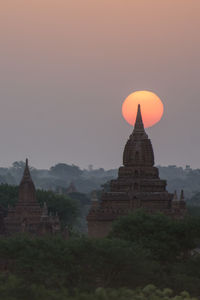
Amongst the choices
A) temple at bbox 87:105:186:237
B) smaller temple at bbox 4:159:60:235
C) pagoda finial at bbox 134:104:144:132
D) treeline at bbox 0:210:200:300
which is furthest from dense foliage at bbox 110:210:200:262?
smaller temple at bbox 4:159:60:235

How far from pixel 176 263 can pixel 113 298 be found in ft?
90.6

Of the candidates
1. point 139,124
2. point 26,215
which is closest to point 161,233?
point 139,124

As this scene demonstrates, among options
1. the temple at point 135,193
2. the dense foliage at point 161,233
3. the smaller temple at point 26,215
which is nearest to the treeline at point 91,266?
the dense foliage at point 161,233

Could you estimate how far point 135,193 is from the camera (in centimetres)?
9094

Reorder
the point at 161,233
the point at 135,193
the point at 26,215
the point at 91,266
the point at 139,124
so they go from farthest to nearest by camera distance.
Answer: the point at 26,215, the point at 139,124, the point at 135,193, the point at 161,233, the point at 91,266

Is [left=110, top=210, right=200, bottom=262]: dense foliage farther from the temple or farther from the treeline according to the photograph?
the temple

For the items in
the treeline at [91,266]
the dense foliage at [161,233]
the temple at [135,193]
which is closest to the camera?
the treeline at [91,266]

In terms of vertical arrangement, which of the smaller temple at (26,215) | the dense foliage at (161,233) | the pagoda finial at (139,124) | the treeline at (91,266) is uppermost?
the pagoda finial at (139,124)

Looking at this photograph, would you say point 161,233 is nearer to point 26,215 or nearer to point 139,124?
point 139,124

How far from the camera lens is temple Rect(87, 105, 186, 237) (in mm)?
89438

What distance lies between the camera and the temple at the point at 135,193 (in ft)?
293

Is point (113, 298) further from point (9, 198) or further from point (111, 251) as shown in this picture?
point (9, 198)

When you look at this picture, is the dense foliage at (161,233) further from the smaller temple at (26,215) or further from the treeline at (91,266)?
the smaller temple at (26,215)

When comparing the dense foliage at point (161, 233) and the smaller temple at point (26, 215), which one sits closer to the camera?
the dense foliage at point (161, 233)
